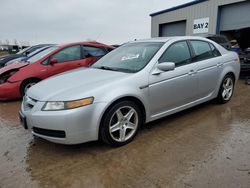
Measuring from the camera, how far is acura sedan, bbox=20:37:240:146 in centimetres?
291

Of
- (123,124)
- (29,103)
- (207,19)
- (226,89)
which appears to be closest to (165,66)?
(123,124)

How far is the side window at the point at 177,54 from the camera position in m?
3.79

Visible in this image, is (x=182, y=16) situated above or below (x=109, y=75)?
above

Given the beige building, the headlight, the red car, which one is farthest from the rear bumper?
the beige building

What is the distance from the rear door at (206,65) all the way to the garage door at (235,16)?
9.69 m

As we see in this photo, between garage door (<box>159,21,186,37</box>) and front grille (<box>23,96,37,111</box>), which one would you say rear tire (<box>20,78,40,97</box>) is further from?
garage door (<box>159,21,186,37</box>)

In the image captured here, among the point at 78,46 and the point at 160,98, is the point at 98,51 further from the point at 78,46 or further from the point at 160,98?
the point at 160,98

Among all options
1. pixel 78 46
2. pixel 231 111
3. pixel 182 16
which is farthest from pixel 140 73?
pixel 182 16

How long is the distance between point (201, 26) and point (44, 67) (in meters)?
12.4

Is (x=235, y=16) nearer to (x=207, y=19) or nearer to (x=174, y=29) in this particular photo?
(x=207, y=19)

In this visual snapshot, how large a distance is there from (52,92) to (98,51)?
167 inches

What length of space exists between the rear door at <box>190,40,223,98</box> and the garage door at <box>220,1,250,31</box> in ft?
31.8

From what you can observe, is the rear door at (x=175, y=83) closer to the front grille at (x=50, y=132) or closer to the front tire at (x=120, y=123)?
the front tire at (x=120, y=123)

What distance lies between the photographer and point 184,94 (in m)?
3.95
